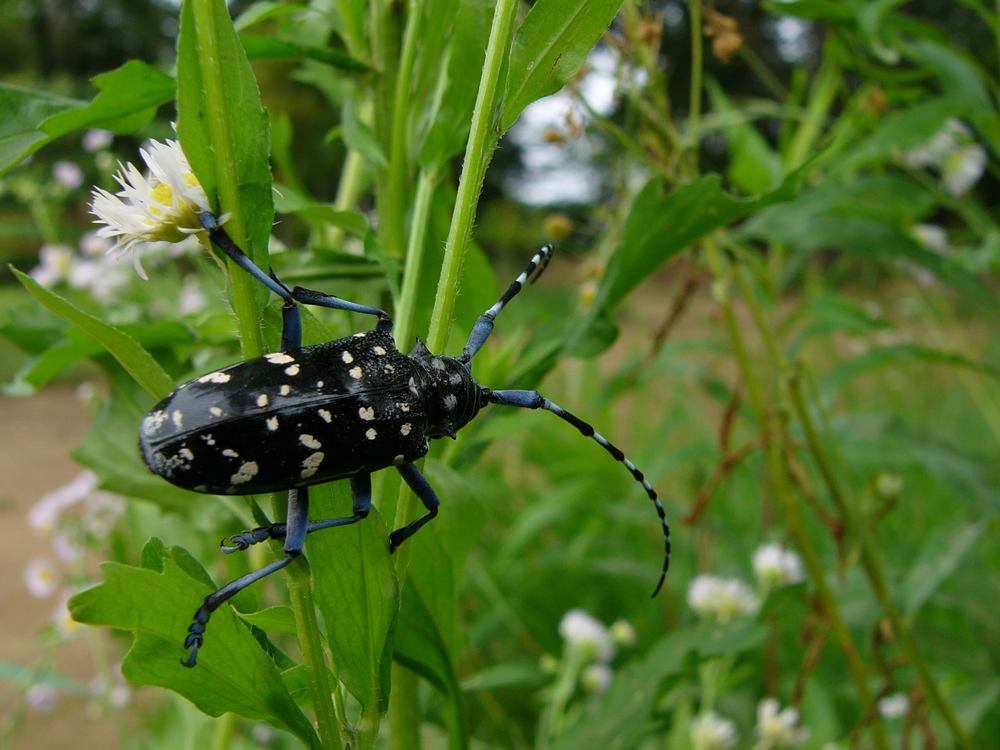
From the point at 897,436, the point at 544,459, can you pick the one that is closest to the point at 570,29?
the point at 897,436

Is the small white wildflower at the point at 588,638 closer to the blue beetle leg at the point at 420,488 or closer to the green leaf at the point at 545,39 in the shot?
the blue beetle leg at the point at 420,488

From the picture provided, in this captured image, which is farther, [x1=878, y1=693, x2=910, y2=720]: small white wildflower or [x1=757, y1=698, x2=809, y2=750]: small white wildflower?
[x1=878, y1=693, x2=910, y2=720]: small white wildflower

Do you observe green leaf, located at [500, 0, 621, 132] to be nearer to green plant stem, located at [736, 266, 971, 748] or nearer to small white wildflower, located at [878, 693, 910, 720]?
green plant stem, located at [736, 266, 971, 748]

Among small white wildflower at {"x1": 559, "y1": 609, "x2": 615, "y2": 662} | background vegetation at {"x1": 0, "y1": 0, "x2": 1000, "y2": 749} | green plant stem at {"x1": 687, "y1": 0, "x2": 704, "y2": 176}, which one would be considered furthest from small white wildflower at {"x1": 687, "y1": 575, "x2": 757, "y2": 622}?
green plant stem at {"x1": 687, "y1": 0, "x2": 704, "y2": 176}

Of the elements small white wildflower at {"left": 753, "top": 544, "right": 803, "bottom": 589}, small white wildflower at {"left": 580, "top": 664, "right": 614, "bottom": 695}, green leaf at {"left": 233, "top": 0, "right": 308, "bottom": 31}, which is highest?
green leaf at {"left": 233, "top": 0, "right": 308, "bottom": 31}

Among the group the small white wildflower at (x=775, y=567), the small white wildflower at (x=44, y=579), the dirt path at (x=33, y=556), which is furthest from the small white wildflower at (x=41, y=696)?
the small white wildflower at (x=775, y=567)

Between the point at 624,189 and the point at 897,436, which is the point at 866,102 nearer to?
the point at 624,189
